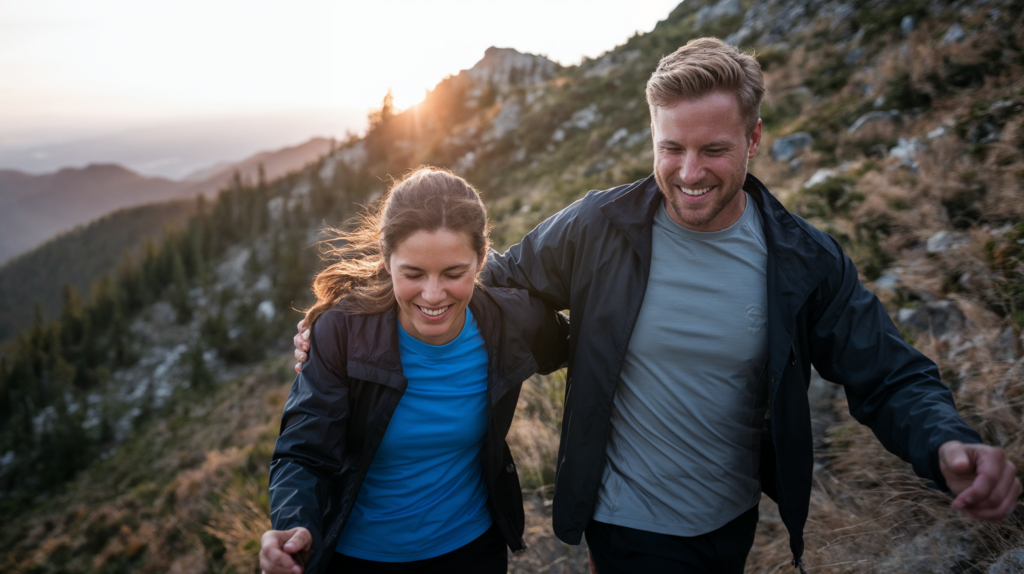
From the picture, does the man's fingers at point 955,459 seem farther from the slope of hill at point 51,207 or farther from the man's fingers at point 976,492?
the slope of hill at point 51,207

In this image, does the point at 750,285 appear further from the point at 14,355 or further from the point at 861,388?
the point at 14,355

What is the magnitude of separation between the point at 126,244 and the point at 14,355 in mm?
52680

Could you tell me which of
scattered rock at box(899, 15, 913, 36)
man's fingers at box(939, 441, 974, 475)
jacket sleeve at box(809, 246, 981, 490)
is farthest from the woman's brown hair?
scattered rock at box(899, 15, 913, 36)

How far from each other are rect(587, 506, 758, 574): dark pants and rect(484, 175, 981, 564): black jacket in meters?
0.15

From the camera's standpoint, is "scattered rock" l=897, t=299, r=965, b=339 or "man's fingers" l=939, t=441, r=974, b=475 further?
"scattered rock" l=897, t=299, r=965, b=339

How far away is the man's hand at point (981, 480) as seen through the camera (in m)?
1.37

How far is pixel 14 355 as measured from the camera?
1825 inches

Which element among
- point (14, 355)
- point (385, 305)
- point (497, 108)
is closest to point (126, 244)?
point (14, 355)

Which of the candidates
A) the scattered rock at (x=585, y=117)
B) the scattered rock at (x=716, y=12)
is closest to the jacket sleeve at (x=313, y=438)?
the scattered rock at (x=585, y=117)

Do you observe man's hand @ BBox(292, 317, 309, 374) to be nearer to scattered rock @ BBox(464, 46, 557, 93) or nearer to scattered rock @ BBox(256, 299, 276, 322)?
scattered rock @ BBox(256, 299, 276, 322)

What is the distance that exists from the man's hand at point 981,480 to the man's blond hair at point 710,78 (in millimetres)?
1371

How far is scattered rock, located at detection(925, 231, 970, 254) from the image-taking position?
4152 mm

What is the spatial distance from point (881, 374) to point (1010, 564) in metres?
1.04

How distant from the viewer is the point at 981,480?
1.39m
